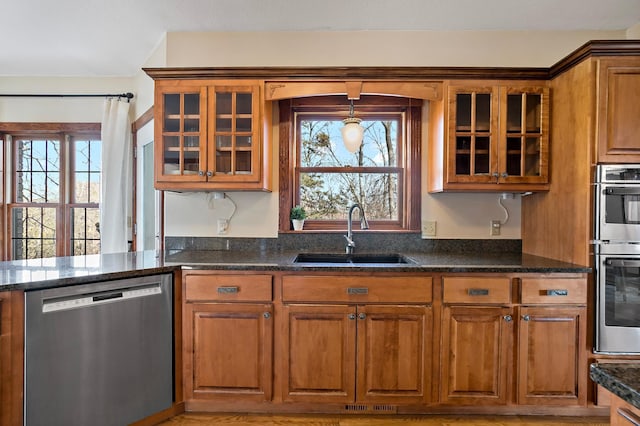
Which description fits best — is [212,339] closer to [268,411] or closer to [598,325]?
[268,411]

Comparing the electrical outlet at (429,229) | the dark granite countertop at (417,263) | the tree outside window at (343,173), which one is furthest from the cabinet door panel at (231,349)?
the electrical outlet at (429,229)

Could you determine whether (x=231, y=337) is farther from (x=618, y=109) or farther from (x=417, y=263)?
(x=618, y=109)

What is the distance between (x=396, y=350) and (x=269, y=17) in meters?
2.34

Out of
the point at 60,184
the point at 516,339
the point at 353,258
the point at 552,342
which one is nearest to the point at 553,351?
the point at 552,342

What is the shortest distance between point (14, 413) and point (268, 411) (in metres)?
1.23

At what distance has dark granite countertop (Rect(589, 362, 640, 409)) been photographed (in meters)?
Answer: 0.63

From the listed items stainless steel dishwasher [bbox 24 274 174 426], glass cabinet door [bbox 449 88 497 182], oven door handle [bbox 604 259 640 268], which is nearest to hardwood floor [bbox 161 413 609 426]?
stainless steel dishwasher [bbox 24 274 174 426]

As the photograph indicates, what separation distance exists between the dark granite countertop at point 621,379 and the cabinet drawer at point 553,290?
139 centimetres

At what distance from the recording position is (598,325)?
2.00m

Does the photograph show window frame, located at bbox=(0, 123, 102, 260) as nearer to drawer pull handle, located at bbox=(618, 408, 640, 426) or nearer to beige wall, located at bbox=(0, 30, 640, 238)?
beige wall, located at bbox=(0, 30, 640, 238)

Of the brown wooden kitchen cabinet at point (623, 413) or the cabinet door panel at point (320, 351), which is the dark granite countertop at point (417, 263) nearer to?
the cabinet door panel at point (320, 351)

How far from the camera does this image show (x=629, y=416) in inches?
26.2

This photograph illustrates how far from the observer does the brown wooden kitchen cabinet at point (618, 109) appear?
1978mm

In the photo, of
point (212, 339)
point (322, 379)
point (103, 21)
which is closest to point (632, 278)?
point (322, 379)
